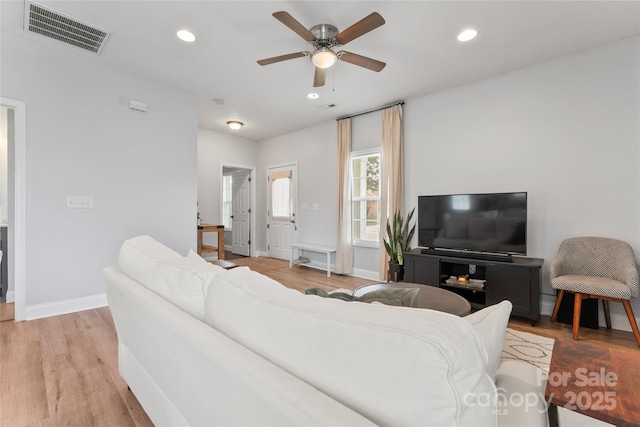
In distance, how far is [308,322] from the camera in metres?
0.69

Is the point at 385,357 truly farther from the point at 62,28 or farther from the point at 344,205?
the point at 344,205

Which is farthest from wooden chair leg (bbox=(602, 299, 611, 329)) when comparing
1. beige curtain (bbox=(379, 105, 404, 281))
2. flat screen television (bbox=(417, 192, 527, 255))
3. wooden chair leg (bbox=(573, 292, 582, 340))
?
beige curtain (bbox=(379, 105, 404, 281))

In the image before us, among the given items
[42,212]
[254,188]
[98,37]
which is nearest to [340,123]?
[254,188]

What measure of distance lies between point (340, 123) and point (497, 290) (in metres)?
3.47

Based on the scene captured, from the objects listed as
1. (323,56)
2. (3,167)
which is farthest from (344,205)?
(3,167)

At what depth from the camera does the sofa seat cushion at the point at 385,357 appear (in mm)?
493

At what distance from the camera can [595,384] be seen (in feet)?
3.54

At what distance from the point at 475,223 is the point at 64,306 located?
182 inches

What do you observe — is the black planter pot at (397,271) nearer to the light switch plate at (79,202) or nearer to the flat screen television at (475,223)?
the flat screen television at (475,223)

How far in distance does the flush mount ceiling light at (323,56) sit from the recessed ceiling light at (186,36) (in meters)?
1.16

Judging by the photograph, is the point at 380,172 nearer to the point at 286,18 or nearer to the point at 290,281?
the point at 290,281

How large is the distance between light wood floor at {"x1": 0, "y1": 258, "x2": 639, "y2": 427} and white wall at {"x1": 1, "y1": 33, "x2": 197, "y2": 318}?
546 mm

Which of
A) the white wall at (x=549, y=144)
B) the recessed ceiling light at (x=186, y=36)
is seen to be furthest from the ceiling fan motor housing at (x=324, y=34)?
the white wall at (x=549, y=144)

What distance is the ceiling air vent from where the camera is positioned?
242 centimetres
